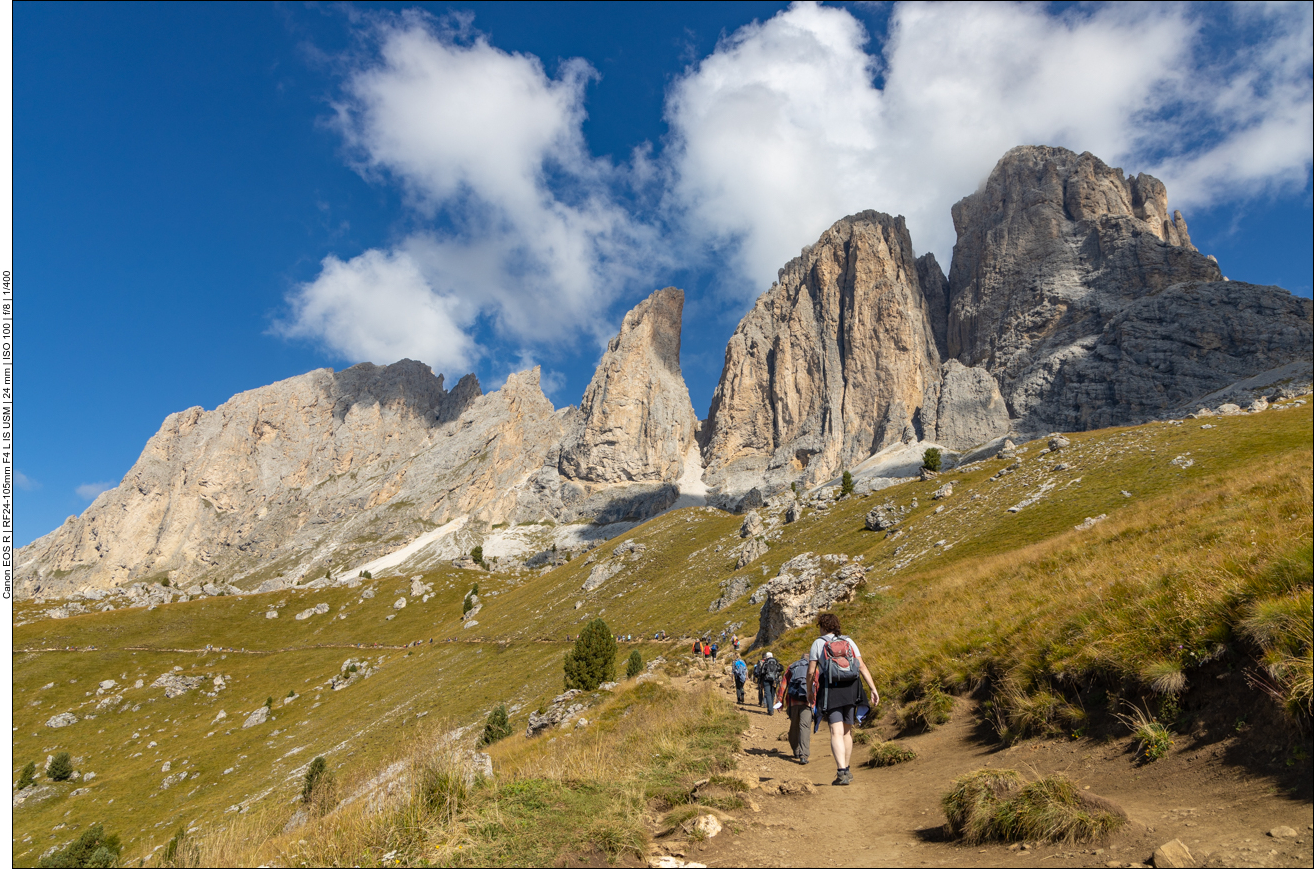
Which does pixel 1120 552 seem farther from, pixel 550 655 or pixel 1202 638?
pixel 550 655

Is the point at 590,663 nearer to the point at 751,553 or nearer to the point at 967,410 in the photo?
the point at 751,553

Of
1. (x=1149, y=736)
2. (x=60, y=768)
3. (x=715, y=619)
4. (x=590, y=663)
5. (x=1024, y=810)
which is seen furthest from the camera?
(x=60, y=768)

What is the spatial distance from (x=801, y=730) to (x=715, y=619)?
46.3 m

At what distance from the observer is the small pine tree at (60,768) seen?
5775 cm

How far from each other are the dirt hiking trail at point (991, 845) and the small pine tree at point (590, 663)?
34258 mm

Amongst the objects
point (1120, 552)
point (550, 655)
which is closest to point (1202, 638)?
point (1120, 552)

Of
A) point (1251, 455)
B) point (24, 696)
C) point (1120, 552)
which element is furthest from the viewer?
point (24, 696)

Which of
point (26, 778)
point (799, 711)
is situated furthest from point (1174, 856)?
point (26, 778)

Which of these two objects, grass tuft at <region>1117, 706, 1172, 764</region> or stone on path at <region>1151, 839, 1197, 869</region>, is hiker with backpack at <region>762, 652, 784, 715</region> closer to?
grass tuft at <region>1117, 706, 1172, 764</region>

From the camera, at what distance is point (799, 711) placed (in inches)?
507

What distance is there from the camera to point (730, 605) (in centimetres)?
5969

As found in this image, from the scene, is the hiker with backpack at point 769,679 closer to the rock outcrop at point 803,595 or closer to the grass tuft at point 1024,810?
the rock outcrop at point 803,595

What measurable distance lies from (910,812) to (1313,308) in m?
224

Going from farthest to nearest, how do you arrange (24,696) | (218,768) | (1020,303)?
(1020,303), (24,696), (218,768)
